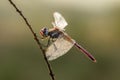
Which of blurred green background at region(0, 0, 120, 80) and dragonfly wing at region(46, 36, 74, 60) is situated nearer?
dragonfly wing at region(46, 36, 74, 60)

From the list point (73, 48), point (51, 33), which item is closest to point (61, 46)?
point (51, 33)

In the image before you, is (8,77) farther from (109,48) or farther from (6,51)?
(109,48)

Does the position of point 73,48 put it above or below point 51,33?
below

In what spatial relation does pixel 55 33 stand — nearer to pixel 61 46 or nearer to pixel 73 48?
pixel 61 46

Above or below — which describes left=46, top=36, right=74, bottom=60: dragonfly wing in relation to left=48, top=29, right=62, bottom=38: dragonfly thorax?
below

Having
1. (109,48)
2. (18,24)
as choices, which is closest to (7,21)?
(18,24)

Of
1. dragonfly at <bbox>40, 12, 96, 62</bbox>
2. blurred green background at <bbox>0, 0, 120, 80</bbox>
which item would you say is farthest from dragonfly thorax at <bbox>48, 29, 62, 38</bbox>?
blurred green background at <bbox>0, 0, 120, 80</bbox>

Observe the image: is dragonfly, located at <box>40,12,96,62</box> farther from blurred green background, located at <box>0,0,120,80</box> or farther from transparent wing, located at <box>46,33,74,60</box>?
blurred green background, located at <box>0,0,120,80</box>

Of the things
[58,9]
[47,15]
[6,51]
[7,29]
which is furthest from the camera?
[58,9]

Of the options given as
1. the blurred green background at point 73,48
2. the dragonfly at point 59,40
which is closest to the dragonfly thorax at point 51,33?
the dragonfly at point 59,40
